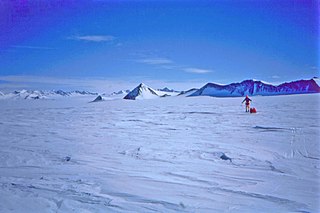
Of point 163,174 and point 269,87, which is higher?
point 269,87

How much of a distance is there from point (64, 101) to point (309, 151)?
13.4m

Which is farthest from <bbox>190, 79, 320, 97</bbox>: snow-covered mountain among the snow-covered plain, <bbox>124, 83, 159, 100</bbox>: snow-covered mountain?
<bbox>124, 83, 159, 100</bbox>: snow-covered mountain

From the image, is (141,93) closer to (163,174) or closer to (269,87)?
(269,87)

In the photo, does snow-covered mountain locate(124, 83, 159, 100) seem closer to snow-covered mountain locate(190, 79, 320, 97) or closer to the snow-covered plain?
snow-covered mountain locate(190, 79, 320, 97)

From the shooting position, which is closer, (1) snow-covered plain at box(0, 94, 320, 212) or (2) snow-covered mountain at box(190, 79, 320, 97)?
(1) snow-covered plain at box(0, 94, 320, 212)

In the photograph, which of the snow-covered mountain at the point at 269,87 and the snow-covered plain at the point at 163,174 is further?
the snow-covered mountain at the point at 269,87

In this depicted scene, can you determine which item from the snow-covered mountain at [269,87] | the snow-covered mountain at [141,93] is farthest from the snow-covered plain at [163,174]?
the snow-covered mountain at [141,93]

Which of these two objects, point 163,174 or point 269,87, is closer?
point 163,174

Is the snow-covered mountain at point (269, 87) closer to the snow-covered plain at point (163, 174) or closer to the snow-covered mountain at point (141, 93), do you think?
the snow-covered plain at point (163, 174)

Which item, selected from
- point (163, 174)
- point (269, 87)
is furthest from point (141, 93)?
point (163, 174)

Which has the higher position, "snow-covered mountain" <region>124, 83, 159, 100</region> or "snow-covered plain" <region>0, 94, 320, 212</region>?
"snow-covered mountain" <region>124, 83, 159, 100</region>

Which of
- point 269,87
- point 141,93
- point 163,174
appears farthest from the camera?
point 141,93

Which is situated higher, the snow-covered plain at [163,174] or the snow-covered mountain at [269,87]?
the snow-covered mountain at [269,87]

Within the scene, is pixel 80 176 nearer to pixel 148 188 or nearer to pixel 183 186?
pixel 148 188
